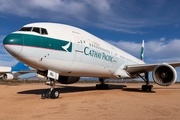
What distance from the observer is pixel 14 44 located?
21.7 ft

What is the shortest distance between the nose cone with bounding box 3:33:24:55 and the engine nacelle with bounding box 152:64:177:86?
979 cm

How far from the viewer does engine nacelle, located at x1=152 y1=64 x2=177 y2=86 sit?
1061cm

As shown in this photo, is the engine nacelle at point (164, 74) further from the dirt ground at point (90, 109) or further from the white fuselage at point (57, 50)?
the white fuselage at point (57, 50)

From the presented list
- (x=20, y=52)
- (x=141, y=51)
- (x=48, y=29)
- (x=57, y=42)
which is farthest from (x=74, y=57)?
(x=141, y=51)

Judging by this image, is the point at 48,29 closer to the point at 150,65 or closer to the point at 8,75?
the point at 150,65

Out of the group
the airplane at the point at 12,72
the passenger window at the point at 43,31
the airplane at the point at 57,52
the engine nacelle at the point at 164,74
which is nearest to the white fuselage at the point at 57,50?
the airplane at the point at 57,52

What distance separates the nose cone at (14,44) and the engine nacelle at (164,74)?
385 inches

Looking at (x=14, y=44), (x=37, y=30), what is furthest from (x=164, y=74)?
(x=14, y=44)

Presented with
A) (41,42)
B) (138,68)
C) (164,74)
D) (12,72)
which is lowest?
(12,72)

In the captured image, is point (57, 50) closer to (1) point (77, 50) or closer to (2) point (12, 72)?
(1) point (77, 50)

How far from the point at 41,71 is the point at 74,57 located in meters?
2.27

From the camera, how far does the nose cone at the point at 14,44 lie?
6615 mm

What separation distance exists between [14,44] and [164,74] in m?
10.8

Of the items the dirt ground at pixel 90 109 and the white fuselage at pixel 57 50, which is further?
the white fuselage at pixel 57 50
